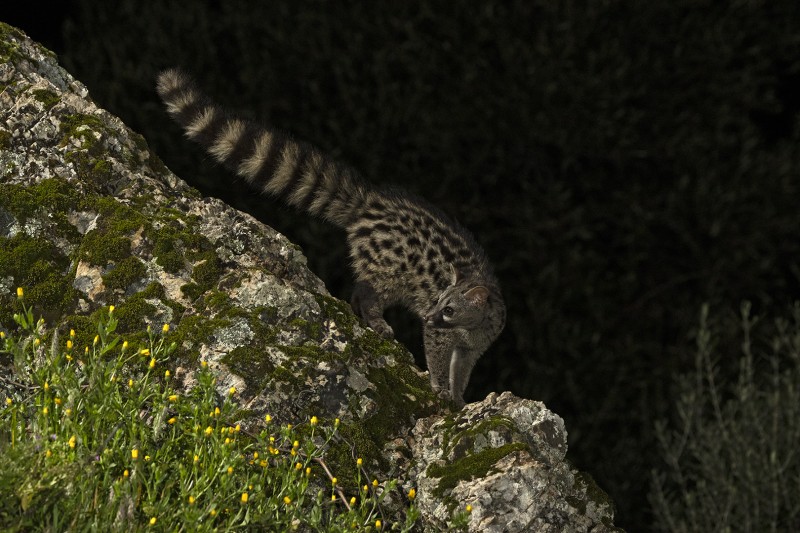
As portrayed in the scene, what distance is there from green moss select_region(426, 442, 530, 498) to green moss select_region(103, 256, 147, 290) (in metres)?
1.68

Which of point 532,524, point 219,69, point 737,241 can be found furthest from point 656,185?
point 532,524

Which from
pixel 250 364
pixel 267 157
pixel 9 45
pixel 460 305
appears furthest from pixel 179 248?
pixel 460 305

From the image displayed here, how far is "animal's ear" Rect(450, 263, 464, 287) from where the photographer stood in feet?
22.7

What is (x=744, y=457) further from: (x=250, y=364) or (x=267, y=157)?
(x=250, y=364)

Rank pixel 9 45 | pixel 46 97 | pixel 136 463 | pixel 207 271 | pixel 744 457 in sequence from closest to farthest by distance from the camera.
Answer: pixel 136 463
pixel 207 271
pixel 46 97
pixel 9 45
pixel 744 457

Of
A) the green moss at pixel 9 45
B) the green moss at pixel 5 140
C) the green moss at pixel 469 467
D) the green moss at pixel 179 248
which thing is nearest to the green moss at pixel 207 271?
the green moss at pixel 179 248

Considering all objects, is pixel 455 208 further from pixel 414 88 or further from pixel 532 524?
pixel 532 524

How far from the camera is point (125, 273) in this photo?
503 cm

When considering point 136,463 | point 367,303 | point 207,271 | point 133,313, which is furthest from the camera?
point 367,303

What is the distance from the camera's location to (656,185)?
9531 mm

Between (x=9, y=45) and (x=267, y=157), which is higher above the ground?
(x=267, y=157)

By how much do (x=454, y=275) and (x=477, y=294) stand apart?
0.24 meters

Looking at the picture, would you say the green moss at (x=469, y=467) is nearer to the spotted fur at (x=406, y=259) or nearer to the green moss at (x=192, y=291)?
the green moss at (x=192, y=291)

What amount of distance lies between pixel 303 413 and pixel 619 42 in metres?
5.91
